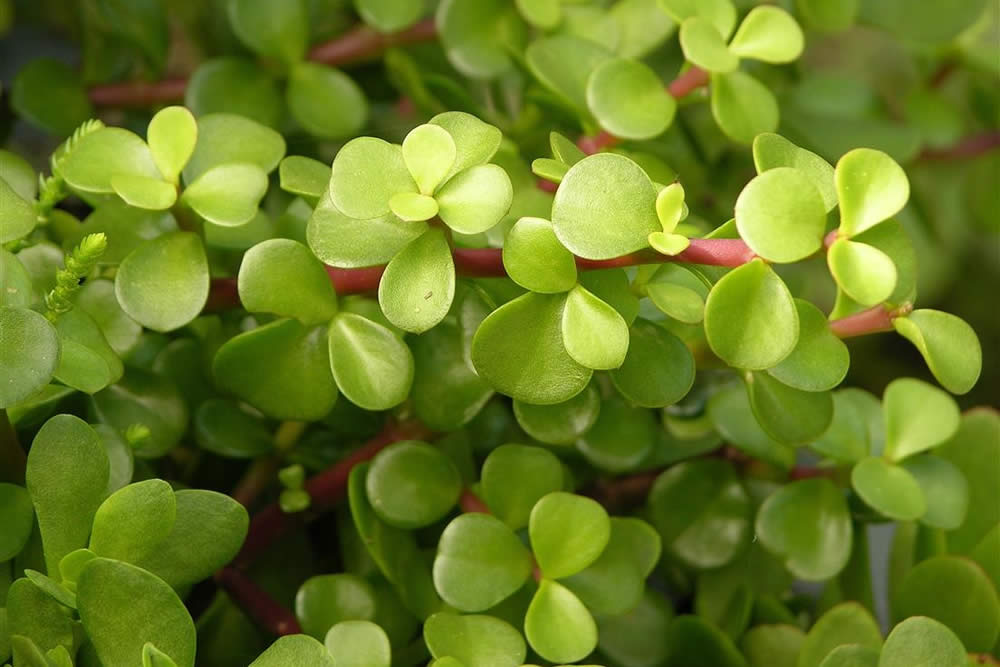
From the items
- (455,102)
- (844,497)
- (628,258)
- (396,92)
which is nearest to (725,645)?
(844,497)

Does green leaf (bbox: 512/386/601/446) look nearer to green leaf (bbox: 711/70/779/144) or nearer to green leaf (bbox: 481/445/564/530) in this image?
green leaf (bbox: 481/445/564/530)

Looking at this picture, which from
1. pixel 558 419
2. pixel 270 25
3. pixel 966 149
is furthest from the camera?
pixel 966 149

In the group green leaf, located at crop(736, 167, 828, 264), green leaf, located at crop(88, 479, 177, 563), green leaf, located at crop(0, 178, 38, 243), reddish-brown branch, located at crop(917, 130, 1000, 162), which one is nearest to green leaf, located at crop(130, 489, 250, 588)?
green leaf, located at crop(88, 479, 177, 563)

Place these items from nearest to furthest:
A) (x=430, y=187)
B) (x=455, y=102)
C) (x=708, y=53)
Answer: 1. (x=430, y=187)
2. (x=708, y=53)
3. (x=455, y=102)

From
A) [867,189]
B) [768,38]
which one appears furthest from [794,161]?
[768,38]

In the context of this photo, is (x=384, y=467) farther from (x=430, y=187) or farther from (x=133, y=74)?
(x=133, y=74)

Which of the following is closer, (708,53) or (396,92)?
(708,53)

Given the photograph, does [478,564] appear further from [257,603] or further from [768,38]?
[768,38]
